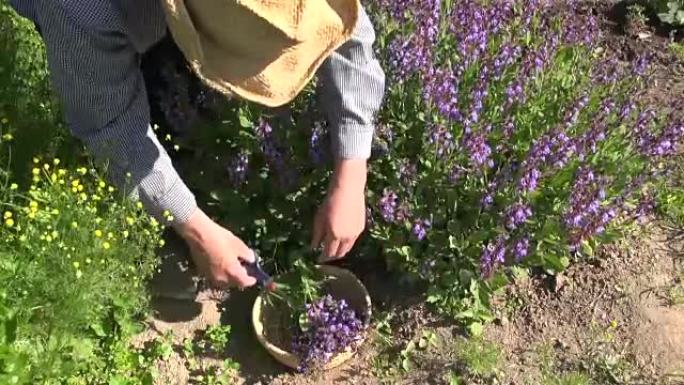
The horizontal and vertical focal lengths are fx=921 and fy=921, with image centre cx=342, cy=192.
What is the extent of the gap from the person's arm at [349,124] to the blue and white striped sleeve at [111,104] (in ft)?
1.18

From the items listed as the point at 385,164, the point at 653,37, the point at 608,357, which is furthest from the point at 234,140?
the point at 653,37

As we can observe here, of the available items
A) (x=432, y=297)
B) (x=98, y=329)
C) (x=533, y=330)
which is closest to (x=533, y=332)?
(x=533, y=330)

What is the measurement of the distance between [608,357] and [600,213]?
1.67 feet

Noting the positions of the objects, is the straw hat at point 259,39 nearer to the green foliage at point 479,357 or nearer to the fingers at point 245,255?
the fingers at point 245,255

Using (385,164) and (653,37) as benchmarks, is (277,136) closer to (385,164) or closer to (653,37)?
(385,164)

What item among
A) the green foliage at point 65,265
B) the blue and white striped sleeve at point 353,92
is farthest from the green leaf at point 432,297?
the green foliage at point 65,265

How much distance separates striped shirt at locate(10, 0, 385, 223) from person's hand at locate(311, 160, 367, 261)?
0.05 m

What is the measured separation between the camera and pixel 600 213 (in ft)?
8.71

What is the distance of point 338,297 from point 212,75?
1228 millimetres

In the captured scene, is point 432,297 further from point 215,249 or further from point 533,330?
point 215,249

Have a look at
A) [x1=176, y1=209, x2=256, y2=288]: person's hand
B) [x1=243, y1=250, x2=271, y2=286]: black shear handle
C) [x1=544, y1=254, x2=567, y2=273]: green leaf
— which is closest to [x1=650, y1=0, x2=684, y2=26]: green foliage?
[x1=544, y1=254, x2=567, y2=273]: green leaf

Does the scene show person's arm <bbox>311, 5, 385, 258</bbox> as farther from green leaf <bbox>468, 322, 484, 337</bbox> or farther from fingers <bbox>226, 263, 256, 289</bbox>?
green leaf <bbox>468, 322, 484, 337</bbox>

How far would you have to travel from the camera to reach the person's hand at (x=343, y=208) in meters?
2.30

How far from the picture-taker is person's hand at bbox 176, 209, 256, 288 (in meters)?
2.21
